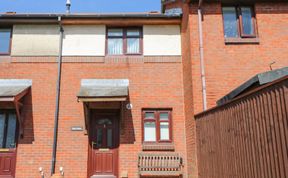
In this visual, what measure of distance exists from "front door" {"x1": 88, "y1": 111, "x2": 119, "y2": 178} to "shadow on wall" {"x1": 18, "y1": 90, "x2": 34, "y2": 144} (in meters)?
1.99

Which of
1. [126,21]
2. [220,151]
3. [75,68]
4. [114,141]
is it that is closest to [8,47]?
[75,68]

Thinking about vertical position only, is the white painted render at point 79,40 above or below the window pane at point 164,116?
above

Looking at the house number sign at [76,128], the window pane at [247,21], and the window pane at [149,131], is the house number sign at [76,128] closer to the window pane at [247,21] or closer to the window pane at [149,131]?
the window pane at [149,131]

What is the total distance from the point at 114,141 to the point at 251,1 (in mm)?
6639

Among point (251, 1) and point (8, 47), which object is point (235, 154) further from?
point (8, 47)

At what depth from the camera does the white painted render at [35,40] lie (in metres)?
10.2

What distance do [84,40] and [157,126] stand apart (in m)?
4.09

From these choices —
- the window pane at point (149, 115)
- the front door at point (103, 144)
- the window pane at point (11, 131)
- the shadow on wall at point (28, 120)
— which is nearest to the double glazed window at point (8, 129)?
the window pane at point (11, 131)

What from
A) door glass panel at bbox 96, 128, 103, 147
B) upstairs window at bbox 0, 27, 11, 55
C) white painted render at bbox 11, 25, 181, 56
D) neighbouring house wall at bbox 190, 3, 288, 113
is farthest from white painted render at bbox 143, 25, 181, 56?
upstairs window at bbox 0, 27, 11, 55

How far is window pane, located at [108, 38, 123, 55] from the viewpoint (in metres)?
10.4

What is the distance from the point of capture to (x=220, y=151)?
641cm

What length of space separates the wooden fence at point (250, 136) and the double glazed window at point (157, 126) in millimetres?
2399

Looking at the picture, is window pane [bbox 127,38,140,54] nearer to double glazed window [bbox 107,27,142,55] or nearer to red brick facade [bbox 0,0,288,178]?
double glazed window [bbox 107,27,142,55]

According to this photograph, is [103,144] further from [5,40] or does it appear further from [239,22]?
[239,22]
